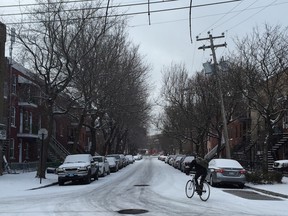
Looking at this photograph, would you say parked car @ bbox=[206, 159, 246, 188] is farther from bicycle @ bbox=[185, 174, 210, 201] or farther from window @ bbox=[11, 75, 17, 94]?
window @ bbox=[11, 75, 17, 94]

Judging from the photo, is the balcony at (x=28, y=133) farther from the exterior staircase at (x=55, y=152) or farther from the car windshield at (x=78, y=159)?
the car windshield at (x=78, y=159)

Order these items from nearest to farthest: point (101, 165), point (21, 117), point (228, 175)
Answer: point (228, 175), point (101, 165), point (21, 117)

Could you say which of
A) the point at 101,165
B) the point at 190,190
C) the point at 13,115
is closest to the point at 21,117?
the point at 13,115

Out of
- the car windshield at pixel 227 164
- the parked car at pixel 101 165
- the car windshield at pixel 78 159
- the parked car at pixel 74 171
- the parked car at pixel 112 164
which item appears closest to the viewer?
the car windshield at pixel 227 164

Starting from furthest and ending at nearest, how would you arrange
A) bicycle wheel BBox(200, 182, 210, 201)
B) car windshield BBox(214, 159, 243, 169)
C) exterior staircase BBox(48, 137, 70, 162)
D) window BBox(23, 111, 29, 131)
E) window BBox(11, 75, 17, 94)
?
1. exterior staircase BBox(48, 137, 70, 162)
2. window BBox(23, 111, 29, 131)
3. window BBox(11, 75, 17, 94)
4. car windshield BBox(214, 159, 243, 169)
5. bicycle wheel BBox(200, 182, 210, 201)

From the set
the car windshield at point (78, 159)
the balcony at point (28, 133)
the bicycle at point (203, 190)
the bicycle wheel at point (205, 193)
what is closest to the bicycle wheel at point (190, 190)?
the bicycle at point (203, 190)

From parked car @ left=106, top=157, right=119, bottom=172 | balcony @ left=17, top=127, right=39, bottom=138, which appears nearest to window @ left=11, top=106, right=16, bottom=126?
balcony @ left=17, top=127, right=39, bottom=138

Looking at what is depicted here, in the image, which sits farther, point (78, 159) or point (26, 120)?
point (26, 120)

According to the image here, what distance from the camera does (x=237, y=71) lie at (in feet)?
93.4

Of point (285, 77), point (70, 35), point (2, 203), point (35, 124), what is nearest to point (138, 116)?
point (35, 124)

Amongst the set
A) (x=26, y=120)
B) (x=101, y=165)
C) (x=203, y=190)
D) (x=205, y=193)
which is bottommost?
(x=205, y=193)

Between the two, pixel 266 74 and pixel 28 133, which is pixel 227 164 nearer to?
pixel 266 74

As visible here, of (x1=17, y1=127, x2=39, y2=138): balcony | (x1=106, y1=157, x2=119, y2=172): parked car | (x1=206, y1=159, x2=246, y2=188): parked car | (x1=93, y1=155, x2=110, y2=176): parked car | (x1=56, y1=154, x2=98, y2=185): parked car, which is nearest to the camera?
(x1=206, y1=159, x2=246, y2=188): parked car

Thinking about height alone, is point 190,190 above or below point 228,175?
below
